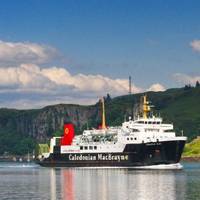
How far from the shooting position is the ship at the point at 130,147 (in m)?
151

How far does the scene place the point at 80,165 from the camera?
16338 cm

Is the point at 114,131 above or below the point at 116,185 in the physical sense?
above

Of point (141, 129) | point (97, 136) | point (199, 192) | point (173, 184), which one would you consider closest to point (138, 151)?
point (141, 129)

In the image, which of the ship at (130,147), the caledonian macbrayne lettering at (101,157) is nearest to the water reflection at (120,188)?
the ship at (130,147)

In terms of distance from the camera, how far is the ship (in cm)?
15075

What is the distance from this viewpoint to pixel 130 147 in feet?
502

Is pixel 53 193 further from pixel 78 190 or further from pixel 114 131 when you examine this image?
pixel 114 131

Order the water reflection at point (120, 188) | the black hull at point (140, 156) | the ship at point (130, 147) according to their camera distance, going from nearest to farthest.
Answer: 1. the water reflection at point (120, 188)
2. the black hull at point (140, 156)
3. the ship at point (130, 147)

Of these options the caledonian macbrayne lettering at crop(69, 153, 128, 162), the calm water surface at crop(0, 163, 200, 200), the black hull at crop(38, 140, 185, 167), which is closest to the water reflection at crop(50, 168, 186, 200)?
the calm water surface at crop(0, 163, 200, 200)

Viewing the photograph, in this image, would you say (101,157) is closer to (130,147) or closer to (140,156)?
(130,147)

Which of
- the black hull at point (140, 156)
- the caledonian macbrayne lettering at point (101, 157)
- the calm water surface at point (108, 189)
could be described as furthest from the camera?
the caledonian macbrayne lettering at point (101, 157)

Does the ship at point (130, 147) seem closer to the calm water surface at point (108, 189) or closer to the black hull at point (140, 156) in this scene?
the black hull at point (140, 156)

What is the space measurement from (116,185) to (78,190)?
30.3 feet

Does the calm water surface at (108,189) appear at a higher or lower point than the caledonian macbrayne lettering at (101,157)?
lower
